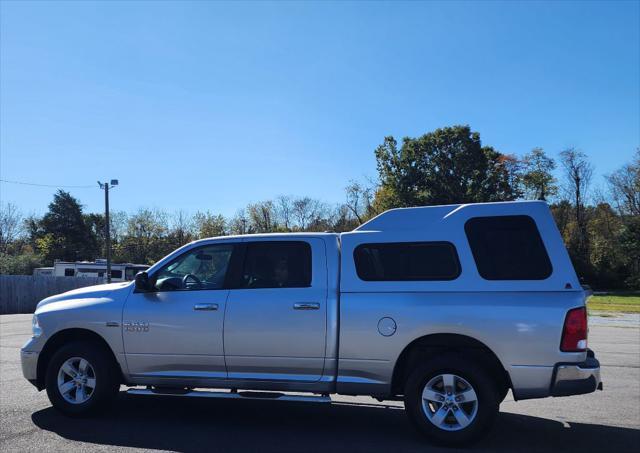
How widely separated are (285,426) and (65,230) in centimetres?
6941

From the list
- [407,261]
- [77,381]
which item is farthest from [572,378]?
[77,381]

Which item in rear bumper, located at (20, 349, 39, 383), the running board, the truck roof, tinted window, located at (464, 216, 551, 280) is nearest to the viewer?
tinted window, located at (464, 216, 551, 280)

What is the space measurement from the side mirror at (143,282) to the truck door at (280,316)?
1006 mm

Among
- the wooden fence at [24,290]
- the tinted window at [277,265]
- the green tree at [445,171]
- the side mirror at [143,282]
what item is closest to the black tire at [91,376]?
the side mirror at [143,282]

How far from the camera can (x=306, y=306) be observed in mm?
5457

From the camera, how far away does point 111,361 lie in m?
6.02

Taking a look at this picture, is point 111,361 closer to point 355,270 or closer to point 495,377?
point 355,270

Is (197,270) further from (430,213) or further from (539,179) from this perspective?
(539,179)

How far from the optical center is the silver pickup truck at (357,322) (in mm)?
4988

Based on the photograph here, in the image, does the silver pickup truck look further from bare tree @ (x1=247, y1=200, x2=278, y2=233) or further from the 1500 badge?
bare tree @ (x1=247, y1=200, x2=278, y2=233)

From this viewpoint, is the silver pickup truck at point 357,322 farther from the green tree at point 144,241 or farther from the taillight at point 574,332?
the green tree at point 144,241

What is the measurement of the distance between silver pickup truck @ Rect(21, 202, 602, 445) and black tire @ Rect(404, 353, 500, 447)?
0.01 meters

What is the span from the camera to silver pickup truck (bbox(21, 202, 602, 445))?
4988 mm

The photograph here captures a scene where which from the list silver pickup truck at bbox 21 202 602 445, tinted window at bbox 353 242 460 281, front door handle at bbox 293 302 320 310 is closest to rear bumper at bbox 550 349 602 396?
silver pickup truck at bbox 21 202 602 445
